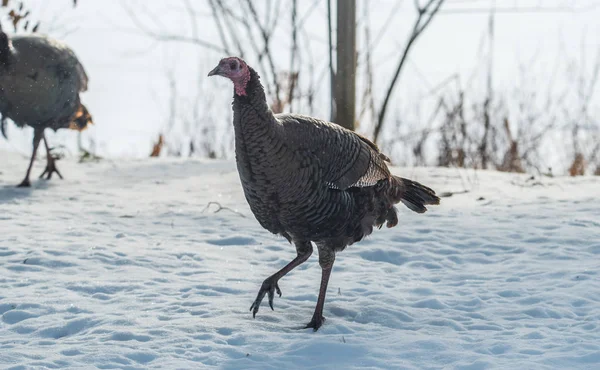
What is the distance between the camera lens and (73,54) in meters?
8.05

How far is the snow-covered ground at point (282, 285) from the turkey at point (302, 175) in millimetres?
424

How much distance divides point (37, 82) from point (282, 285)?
3.44 meters

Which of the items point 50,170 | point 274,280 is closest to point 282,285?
point 274,280

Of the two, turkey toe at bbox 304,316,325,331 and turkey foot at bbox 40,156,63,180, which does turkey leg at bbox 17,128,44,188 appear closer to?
turkey foot at bbox 40,156,63,180

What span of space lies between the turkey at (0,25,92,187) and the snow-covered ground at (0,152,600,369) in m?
0.69

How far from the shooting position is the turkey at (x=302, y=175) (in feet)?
13.4

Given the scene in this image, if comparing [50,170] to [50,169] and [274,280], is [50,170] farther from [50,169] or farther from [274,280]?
[274,280]

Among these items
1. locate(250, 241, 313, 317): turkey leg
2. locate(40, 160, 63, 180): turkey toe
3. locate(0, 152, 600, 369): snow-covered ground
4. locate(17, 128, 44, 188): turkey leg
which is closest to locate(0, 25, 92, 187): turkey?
locate(17, 128, 44, 188): turkey leg

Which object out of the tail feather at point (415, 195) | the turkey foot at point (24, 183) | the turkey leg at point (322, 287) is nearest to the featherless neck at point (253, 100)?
the turkey leg at point (322, 287)

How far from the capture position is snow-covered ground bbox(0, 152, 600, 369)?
4012 millimetres

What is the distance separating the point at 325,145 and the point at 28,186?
15.1ft

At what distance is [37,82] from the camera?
7531 millimetres

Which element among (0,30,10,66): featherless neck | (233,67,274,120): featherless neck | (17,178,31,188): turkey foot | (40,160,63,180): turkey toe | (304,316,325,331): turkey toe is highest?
(0,30,10,66): featherless neck

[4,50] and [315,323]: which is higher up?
[4,50]
